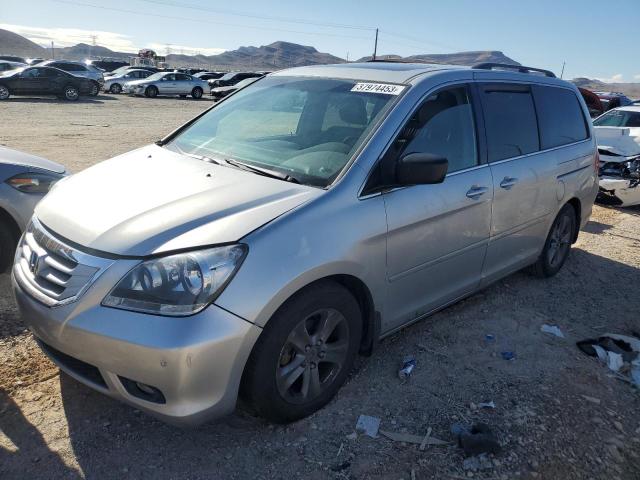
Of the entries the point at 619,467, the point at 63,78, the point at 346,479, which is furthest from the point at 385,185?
the point at 63,78

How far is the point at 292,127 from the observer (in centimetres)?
381

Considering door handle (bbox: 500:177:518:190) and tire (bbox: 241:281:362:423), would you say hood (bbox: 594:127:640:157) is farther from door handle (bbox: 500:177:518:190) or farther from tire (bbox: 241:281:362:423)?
tire (bbox: 241:281:362:423)

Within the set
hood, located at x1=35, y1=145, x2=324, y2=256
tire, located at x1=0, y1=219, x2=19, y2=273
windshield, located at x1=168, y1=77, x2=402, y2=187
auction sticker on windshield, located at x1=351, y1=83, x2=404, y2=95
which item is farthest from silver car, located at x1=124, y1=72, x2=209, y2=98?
auction sticker on windshield, located at x1=351, y1=83, x2=404, y2=95

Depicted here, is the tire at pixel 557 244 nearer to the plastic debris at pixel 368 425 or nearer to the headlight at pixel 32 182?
the plastic debris at pixel 368 425

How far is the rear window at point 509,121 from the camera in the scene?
4121mm

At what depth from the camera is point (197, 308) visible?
7.97ft

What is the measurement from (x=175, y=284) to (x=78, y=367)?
2.31 feet

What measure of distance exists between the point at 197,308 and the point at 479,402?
6.13 feet

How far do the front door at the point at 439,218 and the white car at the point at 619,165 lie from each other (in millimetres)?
5685

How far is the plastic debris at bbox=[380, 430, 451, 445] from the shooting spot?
2955mm

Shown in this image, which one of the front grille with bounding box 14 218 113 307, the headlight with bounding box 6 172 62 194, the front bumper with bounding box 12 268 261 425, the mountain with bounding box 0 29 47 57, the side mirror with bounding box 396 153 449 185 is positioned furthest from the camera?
the mountain with bounding box 0 29 47 57

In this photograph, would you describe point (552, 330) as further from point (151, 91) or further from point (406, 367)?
point (151, 91)

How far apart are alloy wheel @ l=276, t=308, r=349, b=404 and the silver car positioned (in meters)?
31.1

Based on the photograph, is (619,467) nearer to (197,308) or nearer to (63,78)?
(197,308)
